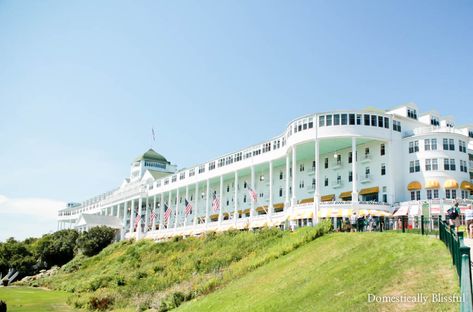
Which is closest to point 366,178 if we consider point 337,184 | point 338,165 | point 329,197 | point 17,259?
point 337,184

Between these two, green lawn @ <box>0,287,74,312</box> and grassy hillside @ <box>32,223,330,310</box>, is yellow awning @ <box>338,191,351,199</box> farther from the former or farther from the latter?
green lawn @ <box>0,287,74,312</box>

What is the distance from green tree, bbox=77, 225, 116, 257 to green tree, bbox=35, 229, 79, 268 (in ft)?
9.56

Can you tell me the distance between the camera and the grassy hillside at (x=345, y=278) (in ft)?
50.5

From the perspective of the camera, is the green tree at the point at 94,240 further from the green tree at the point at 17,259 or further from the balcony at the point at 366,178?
the balcony at the point at 366,178

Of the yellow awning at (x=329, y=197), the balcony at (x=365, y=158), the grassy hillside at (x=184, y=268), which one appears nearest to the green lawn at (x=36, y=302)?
the grassy hillside at (x=184, y=268)

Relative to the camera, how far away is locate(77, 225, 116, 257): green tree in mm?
84750

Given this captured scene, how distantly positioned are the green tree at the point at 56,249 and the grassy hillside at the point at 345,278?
68024 mm

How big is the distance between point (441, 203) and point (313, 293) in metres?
33.4

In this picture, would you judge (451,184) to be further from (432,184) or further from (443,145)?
(443,145)

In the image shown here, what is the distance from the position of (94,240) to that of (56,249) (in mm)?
7803

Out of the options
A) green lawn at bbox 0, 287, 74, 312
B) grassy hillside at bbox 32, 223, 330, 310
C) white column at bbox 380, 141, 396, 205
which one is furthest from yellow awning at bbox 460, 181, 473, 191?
green lawn at bbox 0, 287, 74, 312

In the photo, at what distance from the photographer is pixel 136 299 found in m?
36.2

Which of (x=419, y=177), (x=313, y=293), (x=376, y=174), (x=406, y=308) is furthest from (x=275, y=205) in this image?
(x=406, y=308)

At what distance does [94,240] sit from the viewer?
8588 cm
